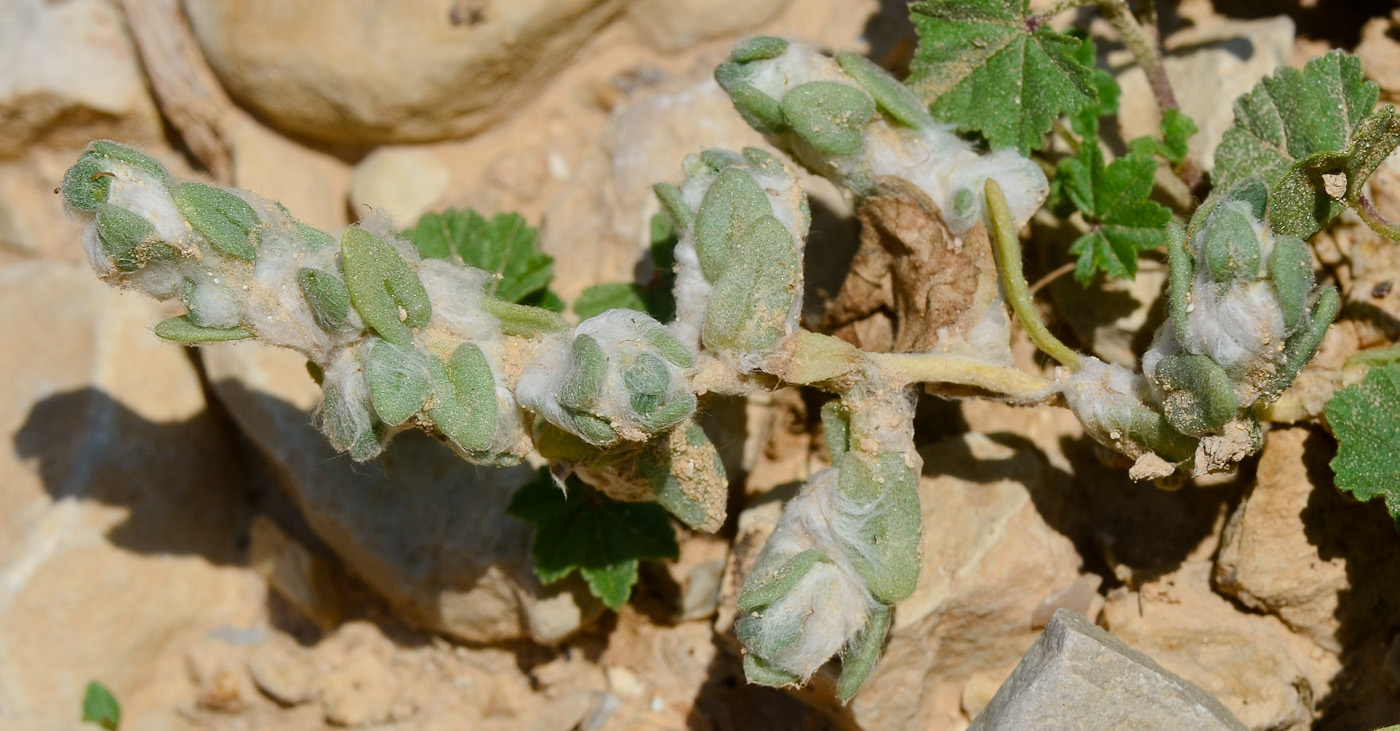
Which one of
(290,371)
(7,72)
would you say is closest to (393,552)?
(290,371)

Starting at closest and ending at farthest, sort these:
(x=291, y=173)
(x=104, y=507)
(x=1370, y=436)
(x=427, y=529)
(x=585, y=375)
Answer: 1. (x=585, y=375)
2. (x=1370, y=436)
3. (x=427, y=529)
4. (x=104, y=507)
5. (x=291, y=173)

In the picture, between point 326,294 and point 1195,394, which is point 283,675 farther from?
point 1195,394

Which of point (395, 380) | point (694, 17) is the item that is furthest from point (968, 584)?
point (694, 17)

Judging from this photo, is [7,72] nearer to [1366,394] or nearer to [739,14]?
[739,14]

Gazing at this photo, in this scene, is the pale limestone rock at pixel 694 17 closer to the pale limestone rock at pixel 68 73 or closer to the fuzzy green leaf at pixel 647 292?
the fuzzy green leaf at pixel 647 292

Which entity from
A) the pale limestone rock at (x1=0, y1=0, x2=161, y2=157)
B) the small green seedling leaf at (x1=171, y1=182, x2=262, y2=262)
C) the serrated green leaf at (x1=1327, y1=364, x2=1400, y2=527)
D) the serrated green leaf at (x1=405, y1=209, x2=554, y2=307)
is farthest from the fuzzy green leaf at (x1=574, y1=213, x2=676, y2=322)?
the pale limestone rock at (x1=0, y1=0, x2=161, y2=157)

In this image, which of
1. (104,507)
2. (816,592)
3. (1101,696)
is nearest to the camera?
(816,592)

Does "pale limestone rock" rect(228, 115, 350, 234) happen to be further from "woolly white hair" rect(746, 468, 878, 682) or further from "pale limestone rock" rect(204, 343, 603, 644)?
"woolly white hair" rect(746, 468, 878, 682)
